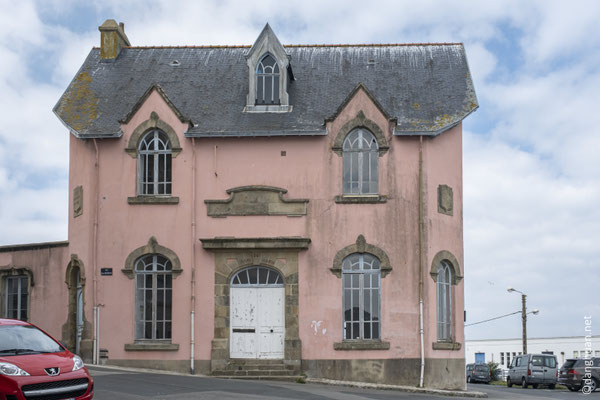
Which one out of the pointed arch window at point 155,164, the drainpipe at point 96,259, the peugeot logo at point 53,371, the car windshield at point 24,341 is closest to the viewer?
the peugeot logo at point 53,371

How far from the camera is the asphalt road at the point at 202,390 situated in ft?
57.5

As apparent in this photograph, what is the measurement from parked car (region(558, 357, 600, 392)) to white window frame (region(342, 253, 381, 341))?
568 inches

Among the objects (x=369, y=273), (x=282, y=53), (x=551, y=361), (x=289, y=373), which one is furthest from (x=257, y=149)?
(x=551, y=361)

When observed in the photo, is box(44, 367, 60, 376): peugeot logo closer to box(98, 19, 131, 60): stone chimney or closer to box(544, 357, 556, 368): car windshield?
box(98, 19, 131, 60): stone chimney

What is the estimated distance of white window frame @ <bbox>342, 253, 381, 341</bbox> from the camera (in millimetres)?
24359

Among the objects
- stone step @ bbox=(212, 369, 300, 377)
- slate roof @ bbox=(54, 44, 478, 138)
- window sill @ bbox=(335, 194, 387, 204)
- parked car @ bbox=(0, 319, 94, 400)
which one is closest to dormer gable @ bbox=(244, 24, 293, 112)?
slate roof @ bbox=(54, 44, 478, 138)

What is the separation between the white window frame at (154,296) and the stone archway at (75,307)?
5.38 ft

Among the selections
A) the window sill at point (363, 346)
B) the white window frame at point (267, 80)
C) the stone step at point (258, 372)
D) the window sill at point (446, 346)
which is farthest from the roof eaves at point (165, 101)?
the window sill at point (446, 346)

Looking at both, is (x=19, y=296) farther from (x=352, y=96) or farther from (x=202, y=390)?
(x=352, y=96)

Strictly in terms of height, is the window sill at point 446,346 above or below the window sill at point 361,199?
below

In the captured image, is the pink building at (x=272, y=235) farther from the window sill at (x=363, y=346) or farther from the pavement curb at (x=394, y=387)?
the pavement curb at (x=394, y=387)

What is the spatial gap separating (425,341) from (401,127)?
19.6 ft

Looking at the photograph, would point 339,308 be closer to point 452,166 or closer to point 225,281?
point 225,281

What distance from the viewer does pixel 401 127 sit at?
24.8 meters
